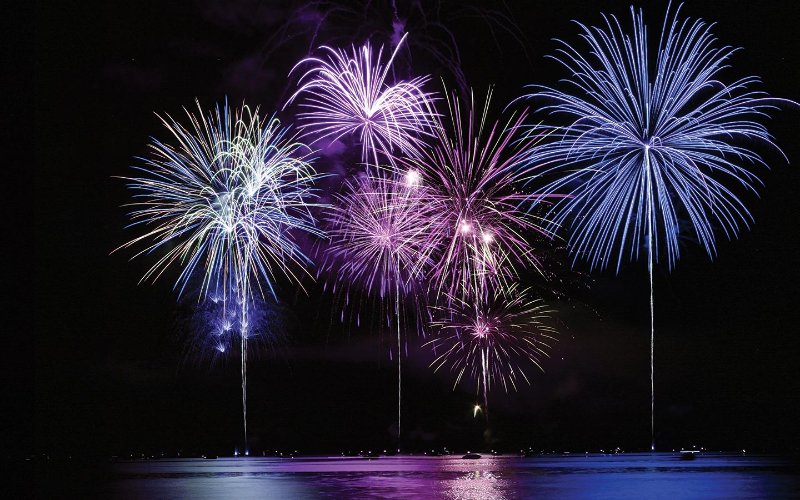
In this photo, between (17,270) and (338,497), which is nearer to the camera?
(17,270)

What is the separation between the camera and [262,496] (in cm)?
3144

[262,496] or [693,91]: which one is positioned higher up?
[693,91]

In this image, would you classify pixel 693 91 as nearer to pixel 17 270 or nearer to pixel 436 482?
pixel 436 482

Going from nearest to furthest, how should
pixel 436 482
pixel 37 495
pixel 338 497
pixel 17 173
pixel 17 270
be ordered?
pixel 17 173, pixel 17 270, pixel 338 497, pixel 37 495, pixel 436 482

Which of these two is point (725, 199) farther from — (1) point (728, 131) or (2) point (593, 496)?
(2) point (593, 496)

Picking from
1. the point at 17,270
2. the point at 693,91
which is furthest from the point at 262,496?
the point at 693,91

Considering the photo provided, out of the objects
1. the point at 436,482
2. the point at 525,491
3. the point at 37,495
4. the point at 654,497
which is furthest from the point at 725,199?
the point at 37,495

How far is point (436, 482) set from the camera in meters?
38.0

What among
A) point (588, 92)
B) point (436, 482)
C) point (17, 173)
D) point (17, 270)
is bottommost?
point (436, 482)

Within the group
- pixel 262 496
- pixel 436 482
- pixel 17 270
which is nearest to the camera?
pixel 17 270

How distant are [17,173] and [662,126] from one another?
87.4 feet

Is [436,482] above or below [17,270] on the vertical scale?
below

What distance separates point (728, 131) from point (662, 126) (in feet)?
9.36

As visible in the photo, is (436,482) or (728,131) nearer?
(728,131)
